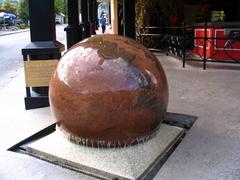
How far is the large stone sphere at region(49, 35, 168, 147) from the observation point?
3.97 metres

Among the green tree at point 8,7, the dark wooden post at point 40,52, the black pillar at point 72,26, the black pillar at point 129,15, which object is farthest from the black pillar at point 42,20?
the green tree at point 8,7

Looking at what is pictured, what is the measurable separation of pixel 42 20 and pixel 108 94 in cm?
306

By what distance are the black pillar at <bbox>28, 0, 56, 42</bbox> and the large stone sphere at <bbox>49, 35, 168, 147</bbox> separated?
90.5 inches

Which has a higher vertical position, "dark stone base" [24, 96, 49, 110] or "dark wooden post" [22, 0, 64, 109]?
"dark wooden post" [22, 0, 64, 109]

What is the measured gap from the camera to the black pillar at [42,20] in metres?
6.35

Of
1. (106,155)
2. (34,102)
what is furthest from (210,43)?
(106,155)

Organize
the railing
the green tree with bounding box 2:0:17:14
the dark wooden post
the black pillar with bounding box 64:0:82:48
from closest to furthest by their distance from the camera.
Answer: the dark wooden post
the railing
the black pillar with bounding box 64:0:82:48
the green tree with bounding box 2:0:17:14

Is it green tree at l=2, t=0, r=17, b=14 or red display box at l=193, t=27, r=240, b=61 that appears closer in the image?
red display box at l=193, t=27, r=240, b=61

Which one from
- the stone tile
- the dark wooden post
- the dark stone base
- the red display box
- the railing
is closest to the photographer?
the stone tile

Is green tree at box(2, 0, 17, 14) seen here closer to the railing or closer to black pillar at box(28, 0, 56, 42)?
the railing

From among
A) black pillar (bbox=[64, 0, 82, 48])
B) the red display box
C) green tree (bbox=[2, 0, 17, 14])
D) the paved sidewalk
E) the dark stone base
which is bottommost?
the paved sidewalk

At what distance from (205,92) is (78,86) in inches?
149

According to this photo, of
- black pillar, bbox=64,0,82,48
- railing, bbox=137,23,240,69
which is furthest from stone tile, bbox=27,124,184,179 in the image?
black pillar, bbox=64,0,82,48

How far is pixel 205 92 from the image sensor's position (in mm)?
7184
